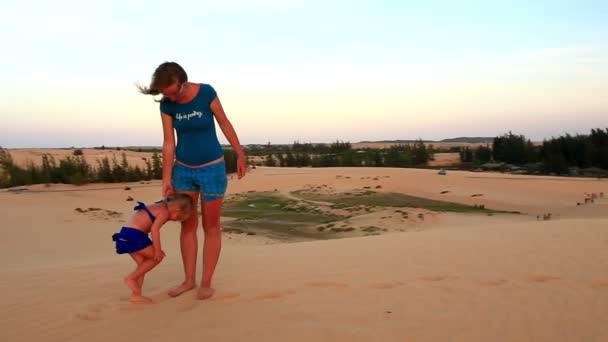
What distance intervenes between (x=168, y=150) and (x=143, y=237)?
710 mm

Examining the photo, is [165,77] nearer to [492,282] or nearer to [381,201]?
[492,282]

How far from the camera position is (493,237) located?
19.6 feet

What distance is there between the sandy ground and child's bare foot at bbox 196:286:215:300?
50mm

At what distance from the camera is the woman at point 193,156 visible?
3467 millimetres

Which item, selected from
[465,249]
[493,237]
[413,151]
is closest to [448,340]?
[465,249]

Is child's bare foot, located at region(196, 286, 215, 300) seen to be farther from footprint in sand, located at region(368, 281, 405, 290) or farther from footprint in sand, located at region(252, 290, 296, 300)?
footprint in sand, located at region(368, 281, 405, 290)

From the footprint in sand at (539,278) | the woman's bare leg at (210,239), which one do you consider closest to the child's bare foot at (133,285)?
the woman's bare leg at (210,239)

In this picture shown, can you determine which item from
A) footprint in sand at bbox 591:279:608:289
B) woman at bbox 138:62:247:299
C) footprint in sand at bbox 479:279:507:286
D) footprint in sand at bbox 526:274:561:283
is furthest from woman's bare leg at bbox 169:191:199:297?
footprint in sand at bbox 591:279:608:289

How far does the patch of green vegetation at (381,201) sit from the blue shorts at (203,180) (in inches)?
372

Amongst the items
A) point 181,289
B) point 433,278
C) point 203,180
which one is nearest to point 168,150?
point 203,180

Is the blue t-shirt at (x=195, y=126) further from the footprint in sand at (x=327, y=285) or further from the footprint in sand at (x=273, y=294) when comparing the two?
the footprint in sand at (x=327, y=285)

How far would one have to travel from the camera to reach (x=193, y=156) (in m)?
3.50

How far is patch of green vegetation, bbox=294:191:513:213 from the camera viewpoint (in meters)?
13.4

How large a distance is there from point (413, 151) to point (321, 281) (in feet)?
95.2
